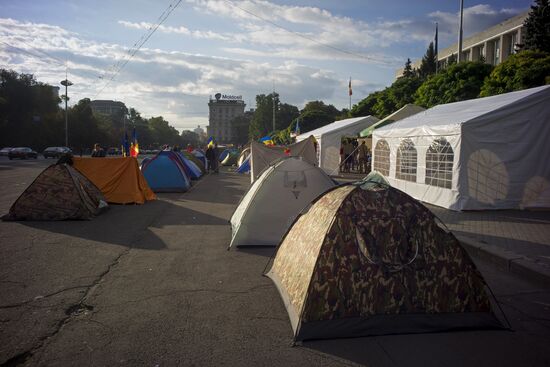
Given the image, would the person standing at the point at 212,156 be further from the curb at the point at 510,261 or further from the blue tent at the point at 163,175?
the curb at the point at 510,261

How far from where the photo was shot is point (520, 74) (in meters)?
18.6

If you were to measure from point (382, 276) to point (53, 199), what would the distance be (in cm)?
855

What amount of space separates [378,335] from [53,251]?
18.6 feet

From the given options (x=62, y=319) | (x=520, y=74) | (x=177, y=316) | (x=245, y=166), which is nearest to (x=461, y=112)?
(x=520, y=74)

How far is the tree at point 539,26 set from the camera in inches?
1341

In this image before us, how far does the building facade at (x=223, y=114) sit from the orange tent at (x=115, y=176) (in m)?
149

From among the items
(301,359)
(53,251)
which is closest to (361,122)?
(53,251)

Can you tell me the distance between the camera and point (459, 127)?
1043 cm

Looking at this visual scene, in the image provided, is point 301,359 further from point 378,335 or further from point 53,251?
point 53,251

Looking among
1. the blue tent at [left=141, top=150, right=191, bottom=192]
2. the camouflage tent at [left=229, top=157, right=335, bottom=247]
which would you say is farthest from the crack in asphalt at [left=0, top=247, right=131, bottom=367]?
the blue tent at [left=141, top=150, right=191, bottom=192]

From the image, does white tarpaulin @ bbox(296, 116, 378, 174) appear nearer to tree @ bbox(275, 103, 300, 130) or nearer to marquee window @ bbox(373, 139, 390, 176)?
marquee window @ bbox(373, 139, 390, 176)

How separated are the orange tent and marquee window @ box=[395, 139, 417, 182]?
351 inches

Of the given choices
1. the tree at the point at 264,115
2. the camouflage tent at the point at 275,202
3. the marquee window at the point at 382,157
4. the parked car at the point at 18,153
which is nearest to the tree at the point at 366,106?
the marquee window at the point at 382,157

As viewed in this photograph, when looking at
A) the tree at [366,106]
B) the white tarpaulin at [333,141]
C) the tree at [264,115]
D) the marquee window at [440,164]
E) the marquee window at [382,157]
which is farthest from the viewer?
the tree at [264,115]
